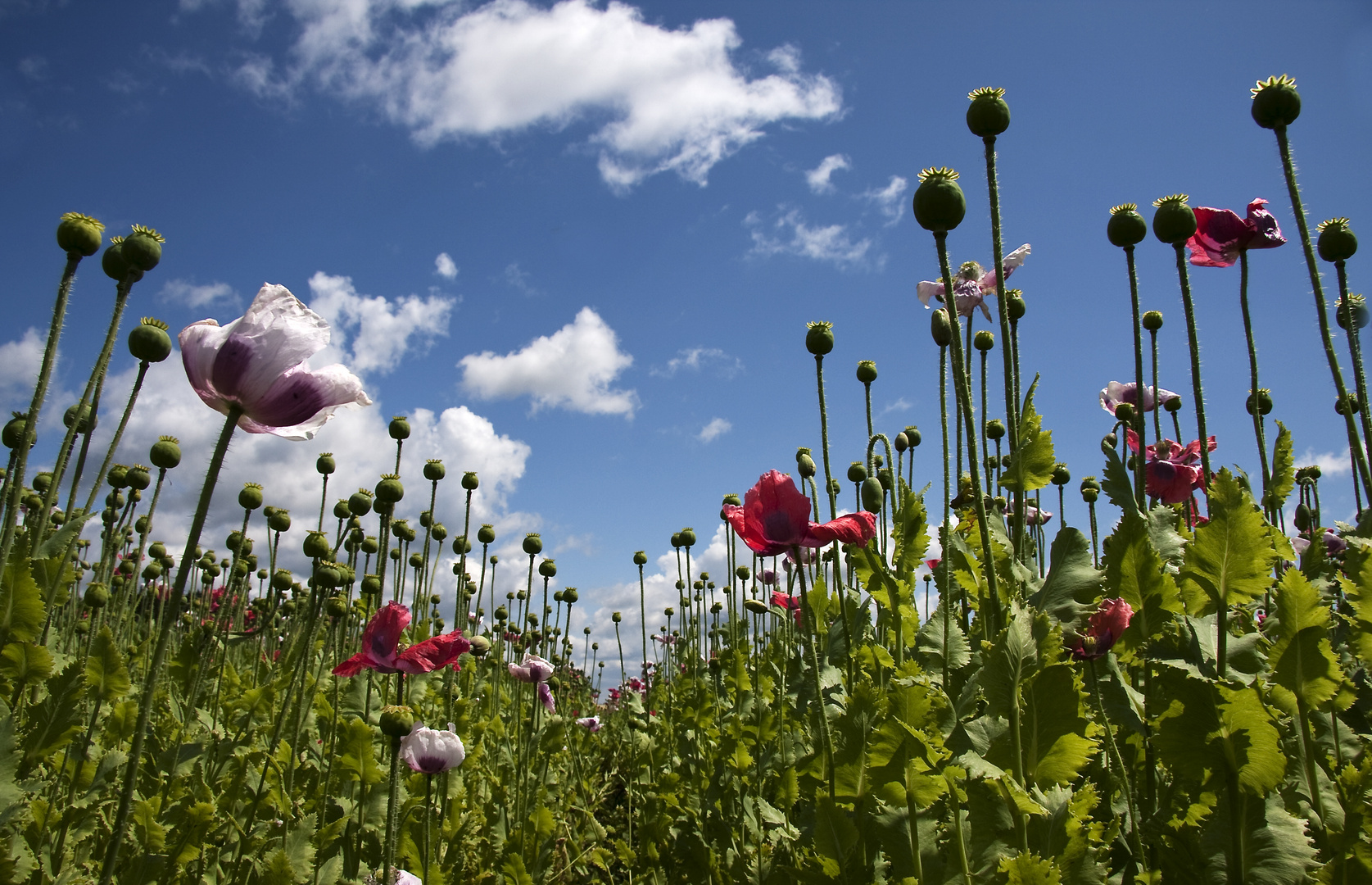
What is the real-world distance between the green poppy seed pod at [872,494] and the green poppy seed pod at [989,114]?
143 cm

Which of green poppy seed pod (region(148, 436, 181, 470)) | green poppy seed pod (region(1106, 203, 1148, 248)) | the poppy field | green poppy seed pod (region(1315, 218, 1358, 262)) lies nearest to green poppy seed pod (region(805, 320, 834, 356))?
the poppy field

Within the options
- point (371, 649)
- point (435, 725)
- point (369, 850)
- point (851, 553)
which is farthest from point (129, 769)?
point (435, 725)

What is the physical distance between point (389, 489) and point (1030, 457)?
280 cm

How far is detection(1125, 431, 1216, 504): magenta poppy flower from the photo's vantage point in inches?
103

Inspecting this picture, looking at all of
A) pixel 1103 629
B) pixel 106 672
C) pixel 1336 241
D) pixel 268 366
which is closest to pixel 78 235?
pixel 268 366

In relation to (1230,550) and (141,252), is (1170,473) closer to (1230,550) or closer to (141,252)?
(1230,550)

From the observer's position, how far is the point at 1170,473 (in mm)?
2607

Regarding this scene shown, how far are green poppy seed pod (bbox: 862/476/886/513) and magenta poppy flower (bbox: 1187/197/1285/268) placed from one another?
1328 mm

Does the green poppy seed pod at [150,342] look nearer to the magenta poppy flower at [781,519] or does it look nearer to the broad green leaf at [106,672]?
the broad green leaf at [106,672]

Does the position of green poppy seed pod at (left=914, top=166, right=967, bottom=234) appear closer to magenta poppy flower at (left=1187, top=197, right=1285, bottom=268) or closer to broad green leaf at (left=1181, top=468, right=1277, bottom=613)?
broad green leaf at (left=1181, top=468, right=1277, bottom=613)

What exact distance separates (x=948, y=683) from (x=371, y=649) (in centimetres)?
203

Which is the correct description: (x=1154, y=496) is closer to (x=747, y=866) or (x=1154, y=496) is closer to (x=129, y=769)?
(x=747, y=866)

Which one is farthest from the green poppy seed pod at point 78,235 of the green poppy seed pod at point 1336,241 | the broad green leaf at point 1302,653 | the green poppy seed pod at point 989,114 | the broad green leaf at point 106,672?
the green poppy seed pod at point 1336,241

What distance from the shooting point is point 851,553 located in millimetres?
2820
